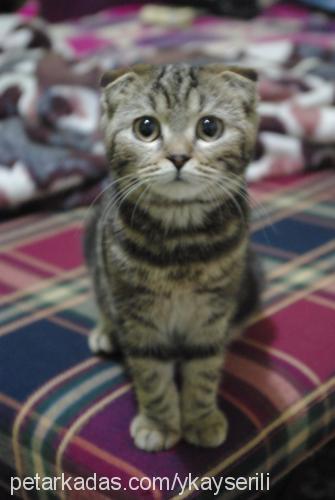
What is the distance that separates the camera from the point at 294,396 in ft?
3.15

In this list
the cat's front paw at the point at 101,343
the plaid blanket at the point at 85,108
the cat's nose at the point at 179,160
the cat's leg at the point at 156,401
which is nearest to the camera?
the cat's nose at the point at 179,160

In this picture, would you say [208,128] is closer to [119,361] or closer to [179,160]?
[179,160]

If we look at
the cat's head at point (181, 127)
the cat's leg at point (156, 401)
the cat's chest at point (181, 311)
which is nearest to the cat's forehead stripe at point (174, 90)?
the cat's head at point (181, 127)

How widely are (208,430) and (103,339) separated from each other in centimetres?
27

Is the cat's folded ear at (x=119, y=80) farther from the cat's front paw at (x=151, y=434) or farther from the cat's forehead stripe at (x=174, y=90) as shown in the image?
the cat's front paw at (x=151, y=434)

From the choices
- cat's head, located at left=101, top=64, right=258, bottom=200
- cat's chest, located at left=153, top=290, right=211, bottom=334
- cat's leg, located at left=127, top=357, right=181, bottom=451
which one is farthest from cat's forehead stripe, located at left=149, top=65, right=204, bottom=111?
cat's leg, located at left=127, top=357, right=181, bottom=451

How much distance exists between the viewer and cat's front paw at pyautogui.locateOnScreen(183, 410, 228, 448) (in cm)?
88

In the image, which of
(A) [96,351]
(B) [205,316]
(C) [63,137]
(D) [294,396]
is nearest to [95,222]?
(A) [96,351]

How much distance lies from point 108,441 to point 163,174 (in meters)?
0.38

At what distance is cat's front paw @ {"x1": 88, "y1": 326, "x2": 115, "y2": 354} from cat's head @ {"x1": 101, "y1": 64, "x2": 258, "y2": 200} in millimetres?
308

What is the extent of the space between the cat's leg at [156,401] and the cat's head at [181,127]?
270 mm

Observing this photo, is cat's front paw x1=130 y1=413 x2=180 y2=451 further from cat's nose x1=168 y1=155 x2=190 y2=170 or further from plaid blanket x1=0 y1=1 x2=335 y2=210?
plaid blanket x1=0 y1=1 x2=335 y2=210

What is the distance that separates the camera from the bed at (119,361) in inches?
34.4

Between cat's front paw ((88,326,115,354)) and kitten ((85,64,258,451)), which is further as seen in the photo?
cat's front paw ((88,326,115,354))
